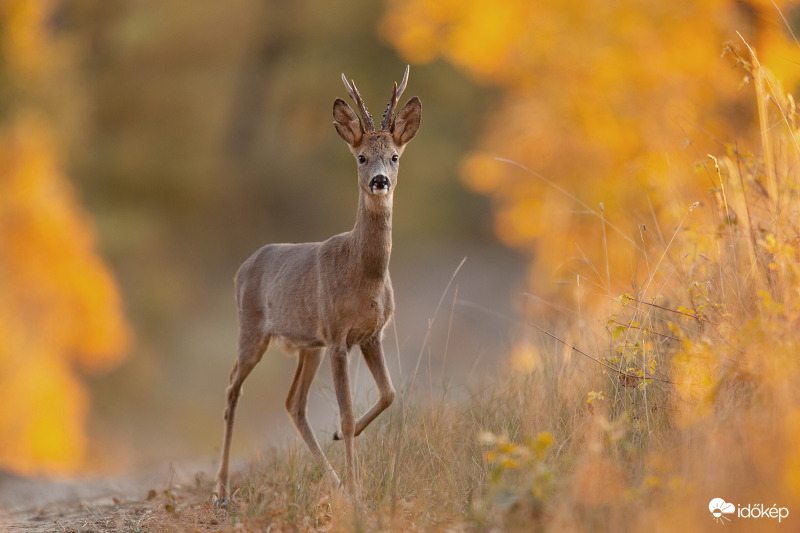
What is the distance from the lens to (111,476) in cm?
1128

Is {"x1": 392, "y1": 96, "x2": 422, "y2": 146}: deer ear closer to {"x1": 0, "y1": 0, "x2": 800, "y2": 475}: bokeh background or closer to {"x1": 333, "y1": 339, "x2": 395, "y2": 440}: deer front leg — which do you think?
{"x1": 333, "y1": 339, "x2": 395, "y2": 440}: deer front leg

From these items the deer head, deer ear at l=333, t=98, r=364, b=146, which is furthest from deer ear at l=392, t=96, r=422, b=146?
deer ear at l=333, t=98, r=364, b=146

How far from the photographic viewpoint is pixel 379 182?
6055 mm

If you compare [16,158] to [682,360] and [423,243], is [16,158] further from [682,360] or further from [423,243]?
[682,360]

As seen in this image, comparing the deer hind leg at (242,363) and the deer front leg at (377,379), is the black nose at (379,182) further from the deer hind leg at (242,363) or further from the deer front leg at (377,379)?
the deer hind leg at (242,363)

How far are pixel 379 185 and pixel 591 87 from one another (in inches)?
355

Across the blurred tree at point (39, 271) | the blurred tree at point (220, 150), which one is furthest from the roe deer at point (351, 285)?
the blurred tree at point (220, 150)

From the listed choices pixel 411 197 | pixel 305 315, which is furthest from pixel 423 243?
pixel 305 315

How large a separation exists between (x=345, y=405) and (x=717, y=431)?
2.61m

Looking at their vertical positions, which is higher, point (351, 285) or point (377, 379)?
point (351, 285)

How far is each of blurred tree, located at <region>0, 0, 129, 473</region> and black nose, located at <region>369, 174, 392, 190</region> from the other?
12767 millimetres

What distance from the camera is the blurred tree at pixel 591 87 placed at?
11758 mm

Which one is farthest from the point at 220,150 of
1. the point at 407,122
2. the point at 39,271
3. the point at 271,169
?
the point at 407,122

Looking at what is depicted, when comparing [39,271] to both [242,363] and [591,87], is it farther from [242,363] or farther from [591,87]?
[242,363]
